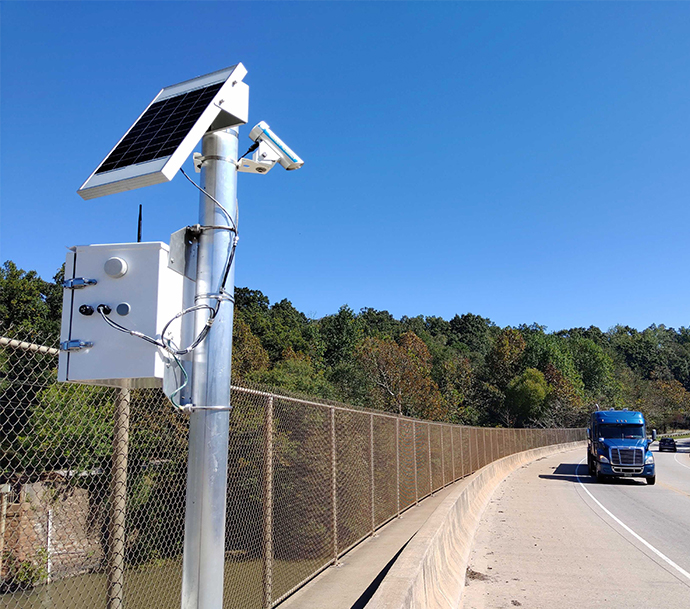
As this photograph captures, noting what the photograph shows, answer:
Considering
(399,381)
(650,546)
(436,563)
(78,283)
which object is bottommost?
(650,546)

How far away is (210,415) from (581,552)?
10.4 meters

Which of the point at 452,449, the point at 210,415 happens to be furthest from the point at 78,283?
the point at 452,449

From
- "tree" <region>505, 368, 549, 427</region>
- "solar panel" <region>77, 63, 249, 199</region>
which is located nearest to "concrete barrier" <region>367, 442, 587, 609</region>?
"solar panel" <region>77, 63, 249, 199</region>

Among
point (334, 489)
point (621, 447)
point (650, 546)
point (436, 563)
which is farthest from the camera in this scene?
point (621, 447)

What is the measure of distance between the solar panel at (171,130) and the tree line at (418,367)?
18.5m

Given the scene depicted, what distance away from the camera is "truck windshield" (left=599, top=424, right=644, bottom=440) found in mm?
25516

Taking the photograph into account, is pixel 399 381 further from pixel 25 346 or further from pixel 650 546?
pixel 25 346

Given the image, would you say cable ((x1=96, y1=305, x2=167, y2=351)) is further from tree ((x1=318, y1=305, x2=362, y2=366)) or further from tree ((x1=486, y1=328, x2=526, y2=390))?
tree ((x1=486, y1=328, x2=526, y2=390))

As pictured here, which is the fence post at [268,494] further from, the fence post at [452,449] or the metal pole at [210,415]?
the fence post at [452,449]

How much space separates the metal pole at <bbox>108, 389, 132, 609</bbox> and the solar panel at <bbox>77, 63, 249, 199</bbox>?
4.37 feet

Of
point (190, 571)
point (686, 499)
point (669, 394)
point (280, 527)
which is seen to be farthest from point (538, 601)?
point (669, 394)

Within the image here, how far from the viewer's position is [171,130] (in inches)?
119

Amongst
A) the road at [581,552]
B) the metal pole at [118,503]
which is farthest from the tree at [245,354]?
the metal pole at [118,503]

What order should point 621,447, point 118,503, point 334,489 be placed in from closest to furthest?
point 118,503
point 334,489
point 621,447
